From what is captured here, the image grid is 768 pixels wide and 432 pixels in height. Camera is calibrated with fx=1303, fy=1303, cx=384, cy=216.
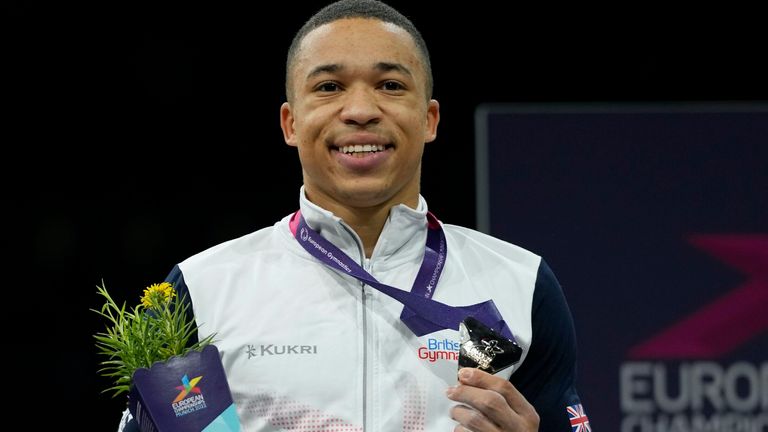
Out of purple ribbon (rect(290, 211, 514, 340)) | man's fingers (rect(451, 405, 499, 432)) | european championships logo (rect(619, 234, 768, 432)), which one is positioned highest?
purple ribbon (rect(290, 211, 514, 340))

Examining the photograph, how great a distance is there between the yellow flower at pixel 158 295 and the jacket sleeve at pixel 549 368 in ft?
2.00

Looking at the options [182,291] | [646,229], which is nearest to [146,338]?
[182,291]

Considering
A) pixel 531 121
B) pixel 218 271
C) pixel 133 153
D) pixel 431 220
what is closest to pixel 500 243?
pixel 431 220

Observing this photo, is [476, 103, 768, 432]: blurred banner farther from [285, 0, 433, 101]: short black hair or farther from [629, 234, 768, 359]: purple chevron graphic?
[285, 0, 433, 101]: short black hair

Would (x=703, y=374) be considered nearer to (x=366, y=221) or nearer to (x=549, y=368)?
(x=549, y=368)

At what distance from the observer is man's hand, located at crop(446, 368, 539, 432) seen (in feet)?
6.44

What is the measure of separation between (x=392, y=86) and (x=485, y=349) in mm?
501

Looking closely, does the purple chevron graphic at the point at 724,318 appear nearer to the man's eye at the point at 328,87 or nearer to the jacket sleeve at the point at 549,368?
the jacket sleeve at the point at 549,368

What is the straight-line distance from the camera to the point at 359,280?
222 centimetres

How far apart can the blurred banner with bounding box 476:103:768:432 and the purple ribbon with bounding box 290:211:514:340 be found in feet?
4.32

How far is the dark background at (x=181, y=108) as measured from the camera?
4492 millimetres

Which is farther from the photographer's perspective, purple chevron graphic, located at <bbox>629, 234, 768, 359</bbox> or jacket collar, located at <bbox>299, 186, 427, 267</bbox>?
purple chevron graphic, located at <bbox>629, 234, 768, 359</bbox>

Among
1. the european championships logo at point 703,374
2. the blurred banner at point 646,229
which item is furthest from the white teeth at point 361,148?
the european championships logo at point 703,374

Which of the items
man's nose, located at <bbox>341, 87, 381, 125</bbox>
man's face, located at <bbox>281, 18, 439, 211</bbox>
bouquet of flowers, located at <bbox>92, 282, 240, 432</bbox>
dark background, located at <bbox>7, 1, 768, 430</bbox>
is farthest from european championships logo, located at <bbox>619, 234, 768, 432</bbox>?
bouquet of flowers, located at <bbox>92, 282, 240, 432</bbox>
